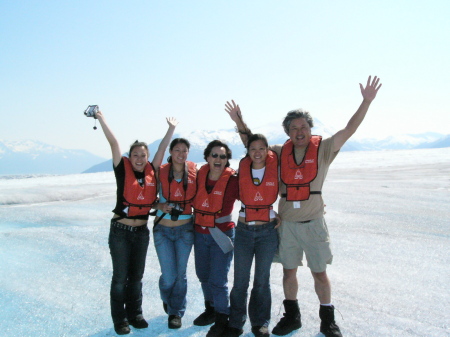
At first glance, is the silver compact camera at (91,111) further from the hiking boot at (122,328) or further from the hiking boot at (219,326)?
the hiking boot at (219,326)

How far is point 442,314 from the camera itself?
3.09 metres

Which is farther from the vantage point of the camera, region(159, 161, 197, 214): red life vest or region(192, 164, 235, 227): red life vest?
region(159, 161, 197, 214): red life vest

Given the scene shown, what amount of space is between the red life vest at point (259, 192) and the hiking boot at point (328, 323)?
92 centimetres

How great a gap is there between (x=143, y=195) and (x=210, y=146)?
78 cm

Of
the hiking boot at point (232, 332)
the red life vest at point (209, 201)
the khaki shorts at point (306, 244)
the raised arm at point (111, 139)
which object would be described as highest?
A: the raised arm at point (111, 139)

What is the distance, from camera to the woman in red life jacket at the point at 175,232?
313cm

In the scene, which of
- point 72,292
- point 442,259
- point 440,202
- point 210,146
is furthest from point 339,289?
point 440,202

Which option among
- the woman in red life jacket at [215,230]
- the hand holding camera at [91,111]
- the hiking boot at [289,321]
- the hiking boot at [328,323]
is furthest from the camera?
Result: the hand holding camera at [91,111]

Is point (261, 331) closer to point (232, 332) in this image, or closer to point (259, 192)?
point (232, 332)

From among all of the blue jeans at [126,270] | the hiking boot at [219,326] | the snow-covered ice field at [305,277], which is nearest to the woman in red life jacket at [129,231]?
the blue jeans at [126,270]

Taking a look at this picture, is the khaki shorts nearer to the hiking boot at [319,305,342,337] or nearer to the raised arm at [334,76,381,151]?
the hiking boot at [319,305,342,337]

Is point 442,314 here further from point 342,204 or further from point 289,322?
point 342,204

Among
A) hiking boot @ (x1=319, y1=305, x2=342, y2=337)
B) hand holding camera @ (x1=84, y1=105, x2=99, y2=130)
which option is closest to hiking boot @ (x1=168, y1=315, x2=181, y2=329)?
hiking boot @ (x1=319, y1=305, x2=342, y2=337)

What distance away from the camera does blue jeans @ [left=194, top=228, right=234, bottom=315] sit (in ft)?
9.97
